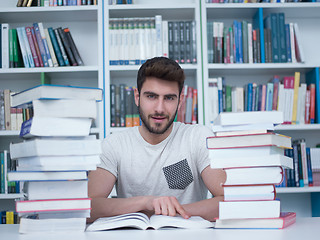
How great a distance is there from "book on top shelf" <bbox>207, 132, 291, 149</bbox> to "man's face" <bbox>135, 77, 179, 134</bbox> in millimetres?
641

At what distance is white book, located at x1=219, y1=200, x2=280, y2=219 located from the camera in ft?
3.42

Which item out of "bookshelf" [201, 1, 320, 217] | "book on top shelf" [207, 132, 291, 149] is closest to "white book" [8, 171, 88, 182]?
"book on top shelf" [207, 132, 291, 149]

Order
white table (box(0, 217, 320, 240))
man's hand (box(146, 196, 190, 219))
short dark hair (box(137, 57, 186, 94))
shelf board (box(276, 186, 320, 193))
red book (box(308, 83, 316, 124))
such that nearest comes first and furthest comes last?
A: 1. white table (box(0, 217, 320, 240))
2. man's hand (box(146, 196, 190, 219))
3. short dark hair (box(137, 57, 186, 94))
4. shelf board (box(276, 186, 320, 193))
5. red book (box(308, 83, 316, 124))

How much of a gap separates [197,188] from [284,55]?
134 centimetres

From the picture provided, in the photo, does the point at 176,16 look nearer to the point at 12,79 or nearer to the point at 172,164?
the point at 12,79

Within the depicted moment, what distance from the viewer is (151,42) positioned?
263 centimetres

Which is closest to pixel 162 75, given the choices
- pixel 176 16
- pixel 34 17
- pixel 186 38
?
pixel 186 38

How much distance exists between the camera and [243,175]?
104cm

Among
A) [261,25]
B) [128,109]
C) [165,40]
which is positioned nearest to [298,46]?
[261,25]

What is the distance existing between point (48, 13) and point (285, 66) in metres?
1.61

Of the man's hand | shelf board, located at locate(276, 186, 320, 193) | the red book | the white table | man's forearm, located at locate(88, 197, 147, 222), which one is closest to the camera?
the white table

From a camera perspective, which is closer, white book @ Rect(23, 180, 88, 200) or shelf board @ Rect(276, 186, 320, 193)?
white book @ Rect(23, 180, 88, 200)

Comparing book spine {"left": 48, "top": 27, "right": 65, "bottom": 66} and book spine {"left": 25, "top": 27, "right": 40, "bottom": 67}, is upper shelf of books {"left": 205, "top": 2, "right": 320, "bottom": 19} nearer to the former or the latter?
book spine {"left": 48, "top": 27, "right": 65, "bottom": 66}

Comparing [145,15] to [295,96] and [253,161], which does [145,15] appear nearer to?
[295,96]
